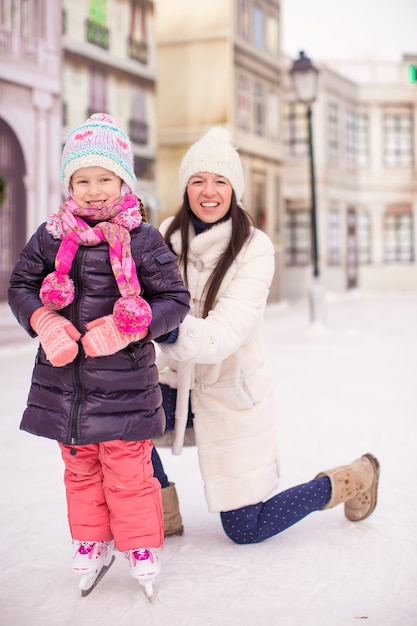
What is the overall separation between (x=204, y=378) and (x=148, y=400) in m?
0.48

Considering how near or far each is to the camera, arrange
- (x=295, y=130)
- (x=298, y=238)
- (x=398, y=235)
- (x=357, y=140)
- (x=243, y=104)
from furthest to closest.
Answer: (x=398, y=235) < (x=357, y=140) < (x=298, y=238) < (x=295, y=130) < (x=243, y=104)

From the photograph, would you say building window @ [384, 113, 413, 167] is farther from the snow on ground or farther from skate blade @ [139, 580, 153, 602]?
skate blade @ [139, 580, 153, 602]

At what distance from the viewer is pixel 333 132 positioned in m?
19.8

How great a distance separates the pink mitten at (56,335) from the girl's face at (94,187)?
34 centimetres

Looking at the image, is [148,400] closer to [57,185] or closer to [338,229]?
[57,185]

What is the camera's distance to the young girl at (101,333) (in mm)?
1958

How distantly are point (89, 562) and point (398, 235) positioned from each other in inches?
823

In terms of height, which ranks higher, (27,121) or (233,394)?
(27,121)

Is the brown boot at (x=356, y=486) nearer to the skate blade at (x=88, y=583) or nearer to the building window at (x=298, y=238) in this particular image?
the skate blade at (x=88, y=583)

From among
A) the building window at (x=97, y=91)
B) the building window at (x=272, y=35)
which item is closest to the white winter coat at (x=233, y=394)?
the building window at (x=97, y=91)

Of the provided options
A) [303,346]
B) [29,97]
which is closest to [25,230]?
[29,97]

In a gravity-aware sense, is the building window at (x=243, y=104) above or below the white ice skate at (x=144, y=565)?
above

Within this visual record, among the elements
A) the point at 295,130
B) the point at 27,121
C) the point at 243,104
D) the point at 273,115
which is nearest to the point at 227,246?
the point at 27,121

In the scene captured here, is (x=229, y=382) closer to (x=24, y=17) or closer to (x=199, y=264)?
(x=199, y=264)
